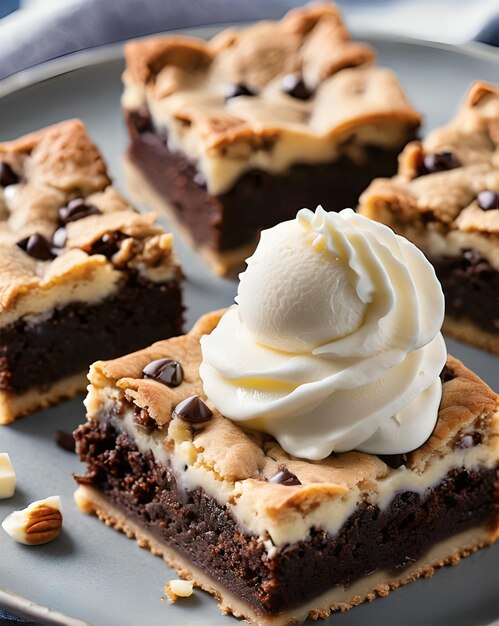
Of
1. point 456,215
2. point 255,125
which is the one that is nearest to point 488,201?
point 456,215

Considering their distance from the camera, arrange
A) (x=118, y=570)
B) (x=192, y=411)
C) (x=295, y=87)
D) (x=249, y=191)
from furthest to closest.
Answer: (x=295, y=87) → (x=249, y=191) → (x=118, y=570) → (x=192, y=411)

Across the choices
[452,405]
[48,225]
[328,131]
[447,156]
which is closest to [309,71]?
[328,131]

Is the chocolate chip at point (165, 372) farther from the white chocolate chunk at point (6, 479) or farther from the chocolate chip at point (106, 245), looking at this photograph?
the chocolate chip at point (106, 245)

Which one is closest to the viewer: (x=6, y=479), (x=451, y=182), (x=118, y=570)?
(x=118, y=570)

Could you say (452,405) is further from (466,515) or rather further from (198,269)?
(198,269)

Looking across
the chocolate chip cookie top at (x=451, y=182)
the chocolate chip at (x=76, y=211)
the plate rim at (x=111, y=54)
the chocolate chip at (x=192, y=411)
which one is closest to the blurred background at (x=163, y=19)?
the plate rim at (x=111, y=54)

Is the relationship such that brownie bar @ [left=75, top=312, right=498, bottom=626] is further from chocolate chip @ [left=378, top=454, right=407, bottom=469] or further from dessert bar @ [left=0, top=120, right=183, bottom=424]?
dessert bar @ [left=0, top=120, right=183, bottom=424]

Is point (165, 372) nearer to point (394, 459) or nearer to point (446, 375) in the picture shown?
point (394, 459)
